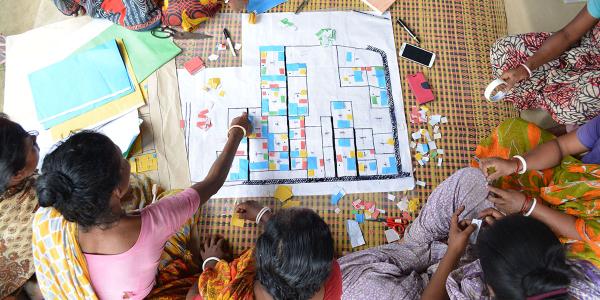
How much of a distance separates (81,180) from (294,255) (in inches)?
24.0

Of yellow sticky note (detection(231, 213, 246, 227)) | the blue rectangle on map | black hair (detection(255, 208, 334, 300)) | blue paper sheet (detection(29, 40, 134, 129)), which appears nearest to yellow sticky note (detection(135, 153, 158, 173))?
blue paper sheet (detection(29, 40, 134, 129))

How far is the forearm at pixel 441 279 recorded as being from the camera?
4.48 ft

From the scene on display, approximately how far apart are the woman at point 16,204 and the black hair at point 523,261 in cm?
144

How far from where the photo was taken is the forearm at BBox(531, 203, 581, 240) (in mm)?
1368

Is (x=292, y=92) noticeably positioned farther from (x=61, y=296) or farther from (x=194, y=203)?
(x=61, y=296)

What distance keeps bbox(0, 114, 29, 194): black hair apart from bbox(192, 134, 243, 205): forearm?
1.80ft

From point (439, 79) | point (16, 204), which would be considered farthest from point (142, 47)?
A: point (439, 79)

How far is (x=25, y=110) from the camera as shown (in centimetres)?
202

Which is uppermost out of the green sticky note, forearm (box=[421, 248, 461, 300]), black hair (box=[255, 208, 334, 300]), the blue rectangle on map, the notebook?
the notebook

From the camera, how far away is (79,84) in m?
2.02

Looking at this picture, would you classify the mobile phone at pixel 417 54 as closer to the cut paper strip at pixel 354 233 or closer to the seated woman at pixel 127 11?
the cut paper strip at pixel 354 233

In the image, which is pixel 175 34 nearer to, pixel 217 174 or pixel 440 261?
pixel 217 174

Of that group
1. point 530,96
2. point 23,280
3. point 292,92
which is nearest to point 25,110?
point 23,280

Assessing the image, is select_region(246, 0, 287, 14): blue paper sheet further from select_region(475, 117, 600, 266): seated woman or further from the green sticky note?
select_region(475, 117, 600, 266): seated woman
